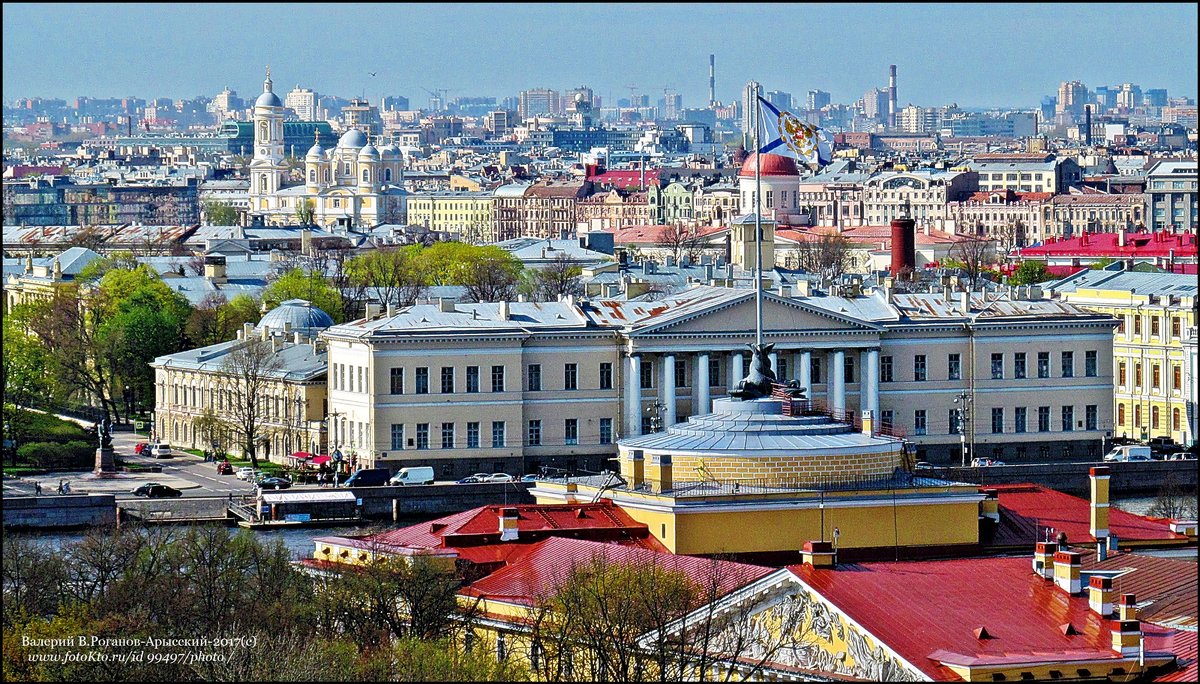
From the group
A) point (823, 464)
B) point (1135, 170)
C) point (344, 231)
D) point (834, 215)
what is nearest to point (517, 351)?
point (823, 464)

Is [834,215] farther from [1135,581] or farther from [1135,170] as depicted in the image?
[1135,581]

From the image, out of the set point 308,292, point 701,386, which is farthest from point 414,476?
point 308,292

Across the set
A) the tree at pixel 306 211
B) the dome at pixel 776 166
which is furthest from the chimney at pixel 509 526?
the tree at pixel 306 211

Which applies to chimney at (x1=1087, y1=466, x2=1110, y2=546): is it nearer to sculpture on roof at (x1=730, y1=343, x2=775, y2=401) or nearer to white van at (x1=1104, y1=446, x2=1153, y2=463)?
sculpture on roof at (x1=730, y1=343, x2=775, y2=401)

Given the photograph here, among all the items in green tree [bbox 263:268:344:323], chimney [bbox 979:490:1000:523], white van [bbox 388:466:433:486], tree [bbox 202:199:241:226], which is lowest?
white van [bbox 388:466:433:486]

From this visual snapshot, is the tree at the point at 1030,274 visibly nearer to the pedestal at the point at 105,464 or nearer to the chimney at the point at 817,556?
the pedestal at the point at 105,464

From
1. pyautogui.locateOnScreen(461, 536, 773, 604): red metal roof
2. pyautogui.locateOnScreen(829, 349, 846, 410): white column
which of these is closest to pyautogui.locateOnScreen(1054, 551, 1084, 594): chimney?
pyautogui.locateOnScreen(461, 536, 773, 604): red metal roof
